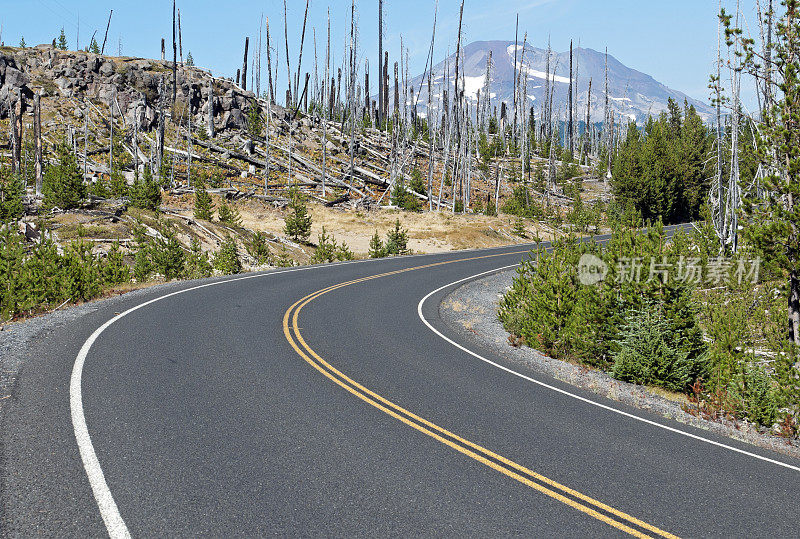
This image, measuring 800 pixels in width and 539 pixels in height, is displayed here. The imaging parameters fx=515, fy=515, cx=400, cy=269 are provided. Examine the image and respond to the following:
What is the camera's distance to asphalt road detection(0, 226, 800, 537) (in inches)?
192

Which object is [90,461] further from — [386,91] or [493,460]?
[386,91]

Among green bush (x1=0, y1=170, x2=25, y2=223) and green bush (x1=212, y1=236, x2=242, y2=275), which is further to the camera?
green bush (x1=212, y1=236, x2=242, y2=275)

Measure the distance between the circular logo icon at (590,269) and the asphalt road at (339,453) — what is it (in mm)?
3604

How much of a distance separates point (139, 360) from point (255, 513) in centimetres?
542

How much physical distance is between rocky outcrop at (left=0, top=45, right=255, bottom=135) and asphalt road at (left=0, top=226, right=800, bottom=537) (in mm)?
64316

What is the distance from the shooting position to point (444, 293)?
18.9m

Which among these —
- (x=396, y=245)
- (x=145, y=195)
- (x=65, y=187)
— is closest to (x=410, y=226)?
(x=396, y=245)

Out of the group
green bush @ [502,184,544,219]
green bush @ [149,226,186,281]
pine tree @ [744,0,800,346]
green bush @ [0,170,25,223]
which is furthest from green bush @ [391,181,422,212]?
pine tree @ [744,0,800,346]

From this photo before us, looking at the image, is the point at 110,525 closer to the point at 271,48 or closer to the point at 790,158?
the point at 790,158

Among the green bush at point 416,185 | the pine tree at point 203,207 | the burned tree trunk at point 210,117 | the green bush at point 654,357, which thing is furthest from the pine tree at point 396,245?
the burned tree trunk at point 210,117

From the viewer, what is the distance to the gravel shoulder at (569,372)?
7.85m

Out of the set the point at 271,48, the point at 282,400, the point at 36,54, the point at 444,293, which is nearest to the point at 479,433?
the point at 282,400

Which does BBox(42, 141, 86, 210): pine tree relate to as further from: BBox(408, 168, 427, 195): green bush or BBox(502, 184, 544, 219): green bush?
BBox(502, 184, 544, 219): green bush

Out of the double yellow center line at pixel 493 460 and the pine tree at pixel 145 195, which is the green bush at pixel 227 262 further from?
the double yellow center line at pixel 493 460
